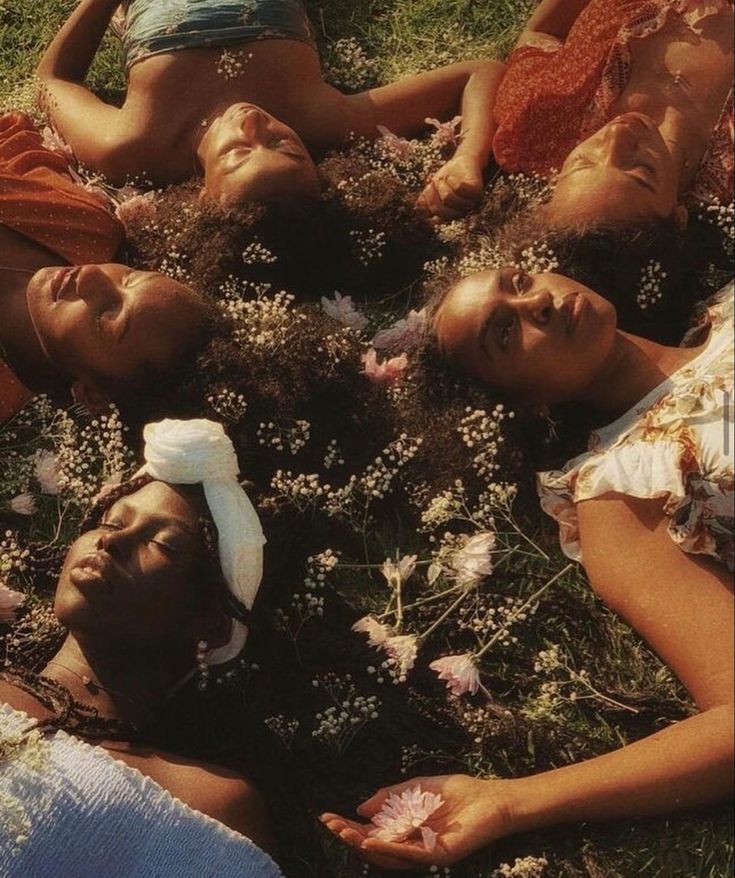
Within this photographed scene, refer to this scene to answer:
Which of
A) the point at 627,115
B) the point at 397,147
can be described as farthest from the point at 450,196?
the point at 627,115

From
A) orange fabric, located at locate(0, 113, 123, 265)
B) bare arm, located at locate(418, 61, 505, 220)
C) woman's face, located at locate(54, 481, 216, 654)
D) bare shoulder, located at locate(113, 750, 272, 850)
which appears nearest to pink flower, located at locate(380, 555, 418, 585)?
woman's face, located at locate(54, 481, 216, 654)

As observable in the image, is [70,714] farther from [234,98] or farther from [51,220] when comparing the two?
[234,98]

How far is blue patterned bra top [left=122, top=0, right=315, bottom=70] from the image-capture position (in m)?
4.64

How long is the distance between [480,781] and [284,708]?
2.45 feet

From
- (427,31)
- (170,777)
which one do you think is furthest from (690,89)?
(170,777)

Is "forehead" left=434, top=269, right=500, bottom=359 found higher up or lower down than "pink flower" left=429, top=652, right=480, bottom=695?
higher up

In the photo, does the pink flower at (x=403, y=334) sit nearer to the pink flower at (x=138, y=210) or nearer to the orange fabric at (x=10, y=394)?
the pink flower at (x=138, y=210)

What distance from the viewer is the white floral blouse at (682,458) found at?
11.2 feet

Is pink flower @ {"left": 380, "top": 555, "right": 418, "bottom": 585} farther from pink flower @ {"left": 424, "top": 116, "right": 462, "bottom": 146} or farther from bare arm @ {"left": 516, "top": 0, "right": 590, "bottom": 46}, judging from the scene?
bare arm @ {"left": 516, "top": 0, "right": 590, "bottom": 46}

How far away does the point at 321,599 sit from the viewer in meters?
3.95

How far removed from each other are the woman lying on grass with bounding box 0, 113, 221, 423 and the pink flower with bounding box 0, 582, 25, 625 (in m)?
0.77

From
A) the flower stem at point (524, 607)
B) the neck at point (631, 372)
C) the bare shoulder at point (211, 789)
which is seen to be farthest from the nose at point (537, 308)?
the bare shoulder at point (211, 789)

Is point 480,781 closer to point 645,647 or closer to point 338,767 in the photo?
point 338,767

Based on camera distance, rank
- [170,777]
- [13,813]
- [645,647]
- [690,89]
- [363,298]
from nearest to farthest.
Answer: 1. [13,813]
2. [170,777]
3. [645,647]
4. [690,89]
5. [363,298]
